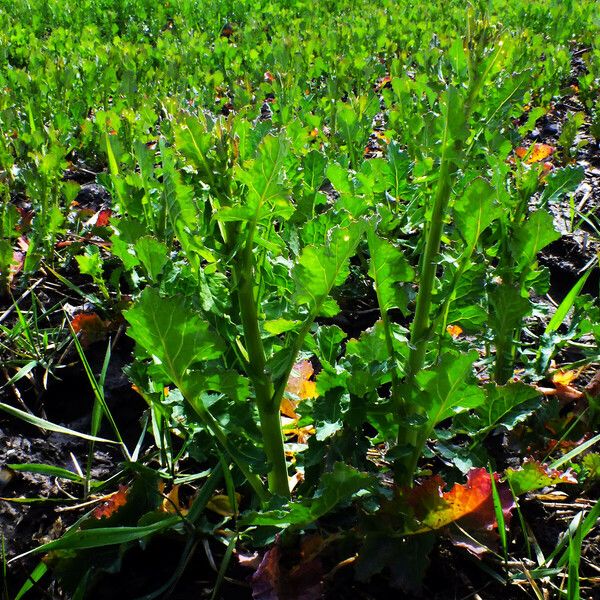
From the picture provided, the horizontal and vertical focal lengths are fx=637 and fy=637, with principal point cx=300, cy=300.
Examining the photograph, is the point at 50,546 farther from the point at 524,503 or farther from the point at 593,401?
the point at 593,401

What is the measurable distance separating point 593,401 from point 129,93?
2.74 metres

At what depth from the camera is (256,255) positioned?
1.33 m

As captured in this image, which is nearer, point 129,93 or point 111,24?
point 129,93

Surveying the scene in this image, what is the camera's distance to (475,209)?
3.99 feet

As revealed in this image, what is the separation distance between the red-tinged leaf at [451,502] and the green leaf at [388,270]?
388 millimetres

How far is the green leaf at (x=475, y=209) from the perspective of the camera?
1.20 meters

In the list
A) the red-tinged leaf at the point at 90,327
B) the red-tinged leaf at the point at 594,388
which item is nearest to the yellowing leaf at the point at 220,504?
the red-tinged leaf at the point at 90,327

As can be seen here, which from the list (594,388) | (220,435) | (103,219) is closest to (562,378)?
(594,388)

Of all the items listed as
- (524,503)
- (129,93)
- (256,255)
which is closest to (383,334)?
(256,255)

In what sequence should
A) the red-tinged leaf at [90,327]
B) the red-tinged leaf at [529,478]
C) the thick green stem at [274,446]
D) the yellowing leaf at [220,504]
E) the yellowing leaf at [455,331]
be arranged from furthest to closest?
the red-tinged leaf at [90,327] → the yellowing leaf at [455,331] → the yellowing leaf at [220,504] → the red-tinged leaf at [529,478] → the thick green stem at [274,446]

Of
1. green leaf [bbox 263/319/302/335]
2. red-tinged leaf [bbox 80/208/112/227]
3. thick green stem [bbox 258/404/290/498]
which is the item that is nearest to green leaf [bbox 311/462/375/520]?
thick green stem [bbox 258/404/290/498]

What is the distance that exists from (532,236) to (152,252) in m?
0.85

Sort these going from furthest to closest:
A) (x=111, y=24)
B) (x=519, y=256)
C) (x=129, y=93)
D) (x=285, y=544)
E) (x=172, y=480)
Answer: (x=111, y=24)
(x=129, y=93)
(x=172, y=480)
(x=519, y=256)
(x=285, y=544)

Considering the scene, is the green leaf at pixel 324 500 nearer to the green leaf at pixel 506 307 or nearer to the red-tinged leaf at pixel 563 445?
the green leaf at pixel 506 307
